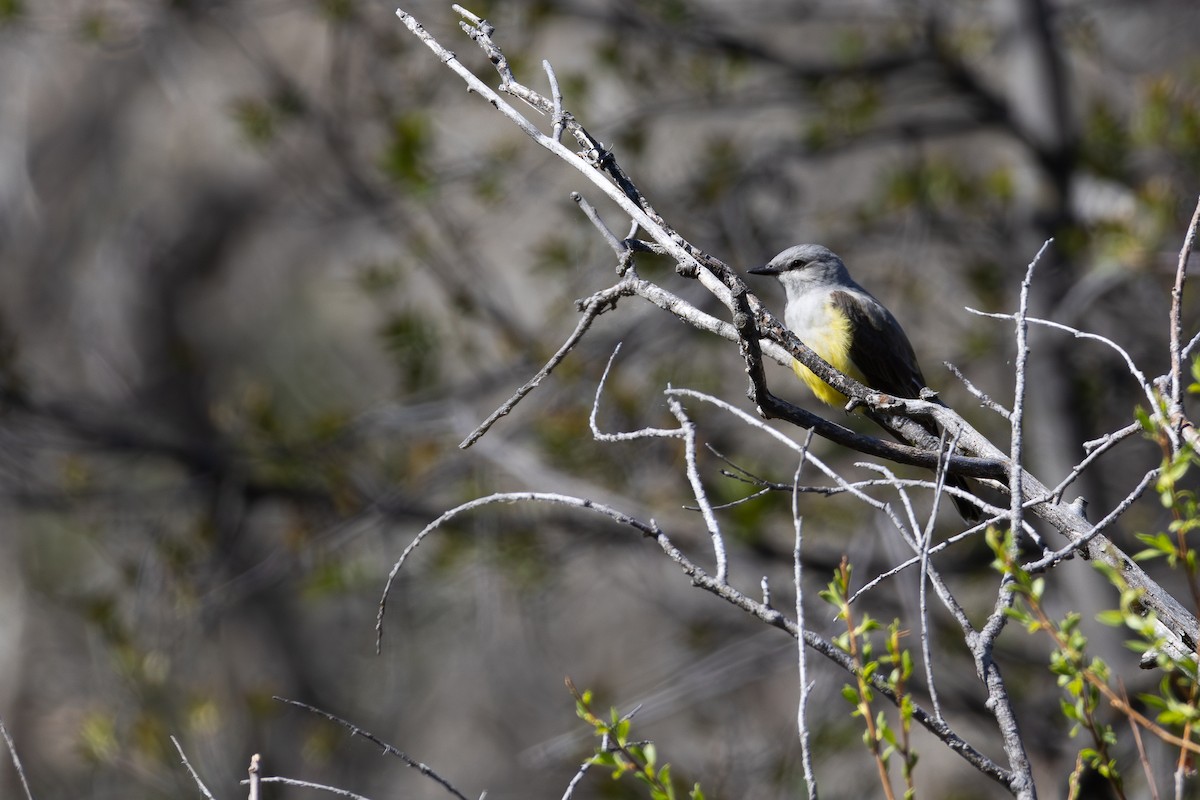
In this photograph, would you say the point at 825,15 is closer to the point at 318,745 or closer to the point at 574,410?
the point at 574,410

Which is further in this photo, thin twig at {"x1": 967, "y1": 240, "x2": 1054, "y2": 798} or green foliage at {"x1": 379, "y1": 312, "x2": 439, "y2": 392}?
green foliage at {"x1": 379, "y1": 312, "x2": 439, "y2": 392}

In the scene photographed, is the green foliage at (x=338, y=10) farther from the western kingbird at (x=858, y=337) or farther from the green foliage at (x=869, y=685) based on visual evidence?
the green foliage at (x=869, y=685)

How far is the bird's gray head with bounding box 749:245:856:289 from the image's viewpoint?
5.00 meters

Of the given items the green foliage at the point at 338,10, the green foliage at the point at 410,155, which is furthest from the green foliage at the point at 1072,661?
the green foliage at the point at 338,10

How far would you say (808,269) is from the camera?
5.02 metres

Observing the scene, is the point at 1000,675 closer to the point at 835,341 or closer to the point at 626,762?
the point at 626,762

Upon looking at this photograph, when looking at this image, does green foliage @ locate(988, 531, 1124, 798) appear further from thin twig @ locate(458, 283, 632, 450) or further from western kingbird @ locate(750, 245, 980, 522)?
western kingbird @ locate(750, 245, 980, 522)

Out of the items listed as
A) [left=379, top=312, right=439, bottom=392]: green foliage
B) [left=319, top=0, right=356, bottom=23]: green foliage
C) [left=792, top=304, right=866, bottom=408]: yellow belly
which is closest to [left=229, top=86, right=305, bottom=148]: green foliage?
[left=319, top=0, right=356, bottom=23]: green foliage

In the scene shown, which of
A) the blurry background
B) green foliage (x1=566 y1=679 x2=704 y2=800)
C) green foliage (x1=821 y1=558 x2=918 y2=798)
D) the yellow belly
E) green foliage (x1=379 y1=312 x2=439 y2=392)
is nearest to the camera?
green foliage (x1=821 y1=558 x2=918 y2=798)

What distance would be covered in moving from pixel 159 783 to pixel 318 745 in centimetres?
88

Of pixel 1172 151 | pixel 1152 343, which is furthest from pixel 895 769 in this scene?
pixel 1172 151

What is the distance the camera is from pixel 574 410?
658cm

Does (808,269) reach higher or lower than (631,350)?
lower

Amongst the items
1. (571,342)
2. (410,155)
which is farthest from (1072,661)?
(410,155)
